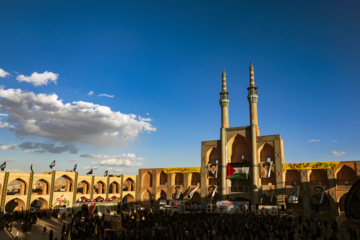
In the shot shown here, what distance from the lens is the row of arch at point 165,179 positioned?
2029 inches

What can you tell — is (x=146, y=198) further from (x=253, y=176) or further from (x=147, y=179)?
(x=253, y=176)

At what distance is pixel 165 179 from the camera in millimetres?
54250

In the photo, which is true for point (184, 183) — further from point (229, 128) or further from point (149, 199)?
point (229, 128)

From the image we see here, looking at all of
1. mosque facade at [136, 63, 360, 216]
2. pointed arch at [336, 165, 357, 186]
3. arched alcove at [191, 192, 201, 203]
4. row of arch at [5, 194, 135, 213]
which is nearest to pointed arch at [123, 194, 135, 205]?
row of arch at [5, 194, 135, 213]

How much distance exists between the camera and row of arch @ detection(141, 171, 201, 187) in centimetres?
5153

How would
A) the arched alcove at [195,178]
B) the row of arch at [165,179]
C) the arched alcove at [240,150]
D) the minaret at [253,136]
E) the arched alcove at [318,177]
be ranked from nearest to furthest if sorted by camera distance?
the arched alcove at [318,177], the minaret at [253,136], the arched alcove at [240,150], the arched alcove at [195,178], the row of arch at [165,179]

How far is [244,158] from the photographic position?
4669cm

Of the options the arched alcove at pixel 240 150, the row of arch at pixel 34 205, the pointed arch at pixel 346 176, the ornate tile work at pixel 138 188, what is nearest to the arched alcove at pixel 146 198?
the ornate tile work at pixel 138 188

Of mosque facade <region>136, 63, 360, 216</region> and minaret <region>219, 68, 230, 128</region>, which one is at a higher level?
minaret <region>219, 68, 230, 128</region>

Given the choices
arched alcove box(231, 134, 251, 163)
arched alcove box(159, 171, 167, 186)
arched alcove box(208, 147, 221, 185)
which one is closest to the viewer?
arched alcove box(231, 134, 251, 163)

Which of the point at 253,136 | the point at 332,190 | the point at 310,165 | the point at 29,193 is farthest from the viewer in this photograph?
the point at 253,136

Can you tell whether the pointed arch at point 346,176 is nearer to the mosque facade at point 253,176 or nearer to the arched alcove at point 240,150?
the mosque facade at point 253,176

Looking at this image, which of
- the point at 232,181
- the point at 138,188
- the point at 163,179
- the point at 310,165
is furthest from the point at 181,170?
the point at 310,165

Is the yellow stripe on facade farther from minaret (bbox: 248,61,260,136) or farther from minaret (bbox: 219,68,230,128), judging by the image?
minaret (bbox: 248,61,260,136)
